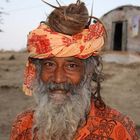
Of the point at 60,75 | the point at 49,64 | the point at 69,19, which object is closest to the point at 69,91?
the point at 60,75

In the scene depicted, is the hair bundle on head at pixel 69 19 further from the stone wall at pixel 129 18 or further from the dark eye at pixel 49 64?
the stone wall at pixel 129 18

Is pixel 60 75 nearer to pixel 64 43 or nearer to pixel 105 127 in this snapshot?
pixel 64 43

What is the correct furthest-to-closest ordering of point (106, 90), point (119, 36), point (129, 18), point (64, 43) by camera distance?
1. point (119, 36)
2. point (129, 18)
3. point (106, 90)
4. point (64, 43)

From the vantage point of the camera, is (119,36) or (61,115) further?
(119,36)

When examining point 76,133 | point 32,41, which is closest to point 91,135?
point 76,133

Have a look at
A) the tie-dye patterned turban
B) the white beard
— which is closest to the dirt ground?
the white beard

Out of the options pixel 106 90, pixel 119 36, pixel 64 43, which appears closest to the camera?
pixel 64 43

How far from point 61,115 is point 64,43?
0.52 m

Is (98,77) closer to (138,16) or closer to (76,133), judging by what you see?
(76,133)

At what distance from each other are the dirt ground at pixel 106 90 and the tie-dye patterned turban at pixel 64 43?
855cm

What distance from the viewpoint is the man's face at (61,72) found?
3.58m

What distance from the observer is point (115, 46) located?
32500 millimetres

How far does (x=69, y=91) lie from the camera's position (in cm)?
362

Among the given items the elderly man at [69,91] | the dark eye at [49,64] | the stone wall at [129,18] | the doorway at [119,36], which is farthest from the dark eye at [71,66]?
the doorway at [119,36]
